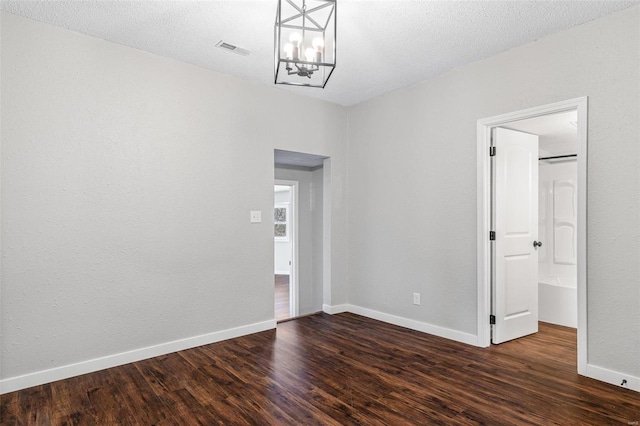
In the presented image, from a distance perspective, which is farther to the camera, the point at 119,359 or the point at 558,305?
the point at 558,305

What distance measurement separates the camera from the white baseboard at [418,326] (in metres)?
3.54

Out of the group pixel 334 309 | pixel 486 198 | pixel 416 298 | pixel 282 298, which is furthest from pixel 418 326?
pixel 282 298

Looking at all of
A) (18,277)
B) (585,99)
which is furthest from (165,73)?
(585,99)

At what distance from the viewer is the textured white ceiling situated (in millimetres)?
2545

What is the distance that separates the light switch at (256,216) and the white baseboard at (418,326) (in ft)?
5.78

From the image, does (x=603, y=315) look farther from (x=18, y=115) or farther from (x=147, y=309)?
(x=18, y=115)

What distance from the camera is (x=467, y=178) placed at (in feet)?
11.7


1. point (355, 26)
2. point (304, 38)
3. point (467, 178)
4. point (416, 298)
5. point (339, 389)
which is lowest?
point (339, 389)

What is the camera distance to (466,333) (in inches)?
139

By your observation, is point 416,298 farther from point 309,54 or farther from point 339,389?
point 309,54

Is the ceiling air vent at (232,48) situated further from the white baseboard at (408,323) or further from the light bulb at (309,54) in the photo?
the white baseboard at (408,323)

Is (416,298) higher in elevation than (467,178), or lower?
lower

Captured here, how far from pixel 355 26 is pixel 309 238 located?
362cm

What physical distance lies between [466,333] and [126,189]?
3391 mm
